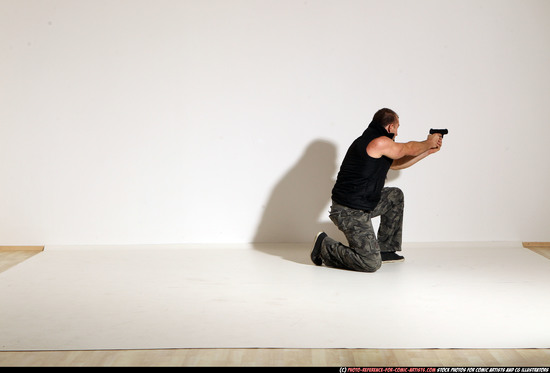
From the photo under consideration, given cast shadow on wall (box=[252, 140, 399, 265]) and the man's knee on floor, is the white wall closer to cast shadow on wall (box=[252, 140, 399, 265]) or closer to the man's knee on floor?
cast shadow on wall (box=[252, 140, 399, 265])

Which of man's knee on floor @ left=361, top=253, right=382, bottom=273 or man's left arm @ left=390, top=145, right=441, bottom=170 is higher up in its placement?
man's left arm @ left=390, top=145, right=441, bottom=170

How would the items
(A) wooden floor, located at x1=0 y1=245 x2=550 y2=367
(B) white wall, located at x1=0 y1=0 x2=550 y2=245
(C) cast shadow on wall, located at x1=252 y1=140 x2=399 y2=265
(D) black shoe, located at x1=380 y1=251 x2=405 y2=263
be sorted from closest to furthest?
(A) wooden floor, located at x1=0 y1=245 x2=550 y2=367, (D) black shoe, located at x1=380 y1=251 x2=405 y2=263, (B) white wall, located at x1=0 y1=0 x2=550 y2=245, (C) cast shadow on wall, located at x1=252 y1=140 x2=399 y2=265

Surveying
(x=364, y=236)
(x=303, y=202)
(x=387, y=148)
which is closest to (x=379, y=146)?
(x=387, y=148)

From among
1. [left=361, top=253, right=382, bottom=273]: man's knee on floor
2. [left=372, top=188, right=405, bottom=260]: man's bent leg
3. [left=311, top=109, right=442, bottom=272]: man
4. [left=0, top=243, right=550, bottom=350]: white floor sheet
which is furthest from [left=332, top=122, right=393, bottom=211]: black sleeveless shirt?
[left=0, top=243, right=550, bottom=350]: white floor sheet

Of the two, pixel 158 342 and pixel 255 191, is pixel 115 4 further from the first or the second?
pixel 158 342

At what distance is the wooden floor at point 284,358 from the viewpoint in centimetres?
260

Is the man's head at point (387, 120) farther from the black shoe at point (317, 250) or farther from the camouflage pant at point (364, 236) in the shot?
the black shoe at point (317, 250)

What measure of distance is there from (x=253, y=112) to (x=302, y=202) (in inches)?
28.9

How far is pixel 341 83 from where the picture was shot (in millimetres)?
4883

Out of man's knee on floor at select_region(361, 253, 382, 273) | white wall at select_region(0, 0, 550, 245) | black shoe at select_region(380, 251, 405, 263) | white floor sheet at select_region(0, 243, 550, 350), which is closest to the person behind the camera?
white floor sheet at select_region(0, 243, 550, 350)

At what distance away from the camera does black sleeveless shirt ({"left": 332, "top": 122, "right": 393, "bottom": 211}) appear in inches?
166

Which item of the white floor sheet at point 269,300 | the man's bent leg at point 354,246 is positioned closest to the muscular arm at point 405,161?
the man's bent leg at point 354,246

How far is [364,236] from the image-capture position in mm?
4145

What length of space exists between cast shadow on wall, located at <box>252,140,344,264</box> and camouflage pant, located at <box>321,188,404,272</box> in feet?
1.85
